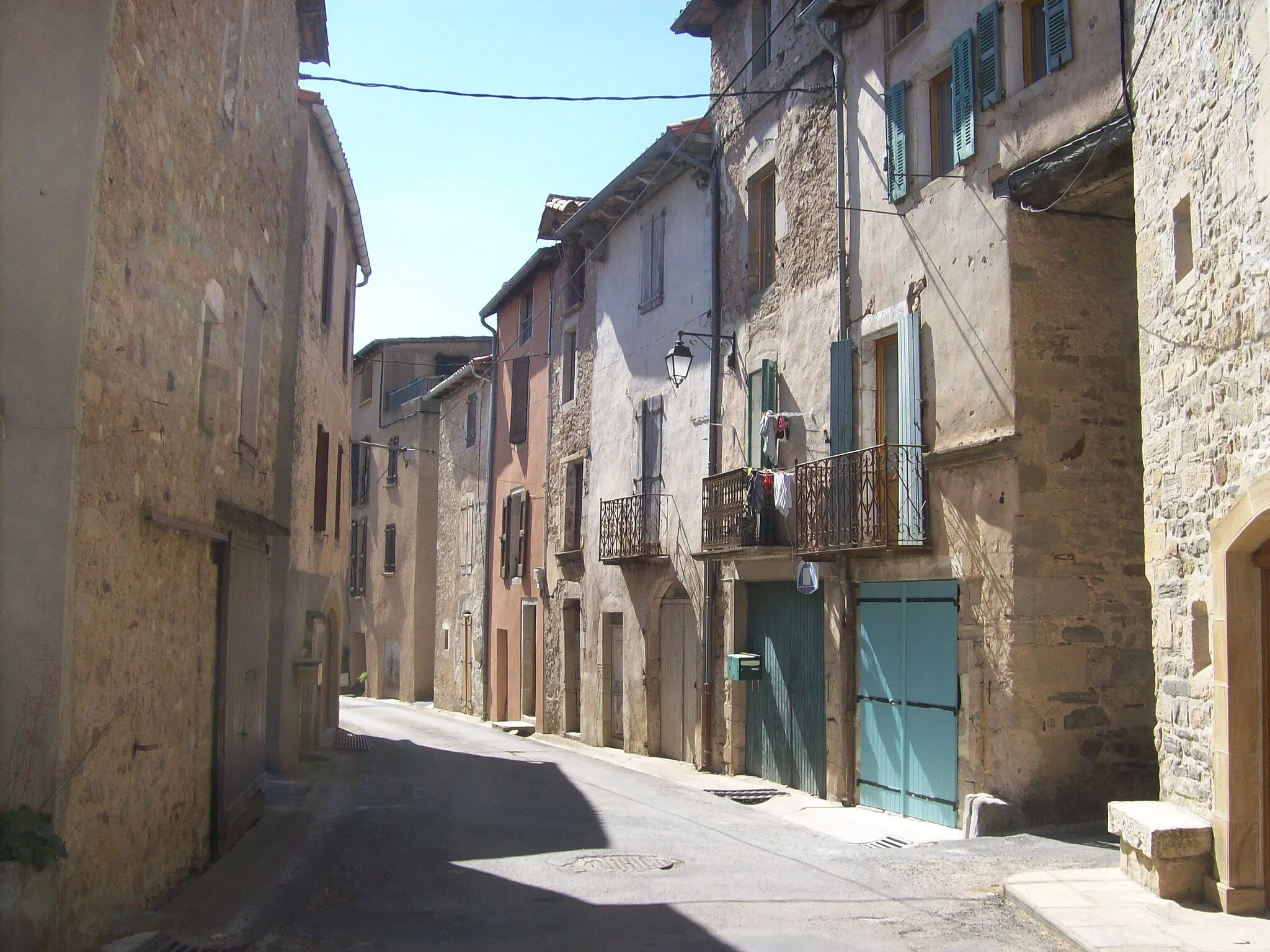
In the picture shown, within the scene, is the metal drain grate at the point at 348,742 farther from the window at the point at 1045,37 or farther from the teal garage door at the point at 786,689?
the window at the point at 1045,37

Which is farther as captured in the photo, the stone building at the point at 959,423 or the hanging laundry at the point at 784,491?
the hanging laundry at the point at 784,491

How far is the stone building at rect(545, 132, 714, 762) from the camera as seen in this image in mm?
17500

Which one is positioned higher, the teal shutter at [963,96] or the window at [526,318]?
the window at [526,318]

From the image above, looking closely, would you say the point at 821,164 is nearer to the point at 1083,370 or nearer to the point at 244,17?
the point at 1083,370

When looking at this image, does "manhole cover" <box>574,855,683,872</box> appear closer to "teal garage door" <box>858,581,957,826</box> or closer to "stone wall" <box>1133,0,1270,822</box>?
"teal garage door" <box>858,581,957,826</box>

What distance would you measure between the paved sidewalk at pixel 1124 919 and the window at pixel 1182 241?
12.8 feet

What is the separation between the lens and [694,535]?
1700 centimetres

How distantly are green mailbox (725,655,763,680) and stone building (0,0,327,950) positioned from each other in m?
6.81

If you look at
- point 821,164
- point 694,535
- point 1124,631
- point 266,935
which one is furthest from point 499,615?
point 266,935

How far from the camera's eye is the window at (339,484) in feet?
63.1

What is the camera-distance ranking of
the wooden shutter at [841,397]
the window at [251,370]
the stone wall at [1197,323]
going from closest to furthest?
the stone wall at [1197,323], the window at [251,370], the wooden shutter at [841,397]

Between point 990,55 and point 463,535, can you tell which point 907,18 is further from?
point 463,535

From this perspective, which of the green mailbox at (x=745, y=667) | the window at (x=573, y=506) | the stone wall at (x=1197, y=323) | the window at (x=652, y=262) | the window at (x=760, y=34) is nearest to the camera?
the stone wall at (x=1197, y=323)

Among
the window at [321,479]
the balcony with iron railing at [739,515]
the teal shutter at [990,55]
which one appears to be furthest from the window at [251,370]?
the teal shutter at [990,55]
